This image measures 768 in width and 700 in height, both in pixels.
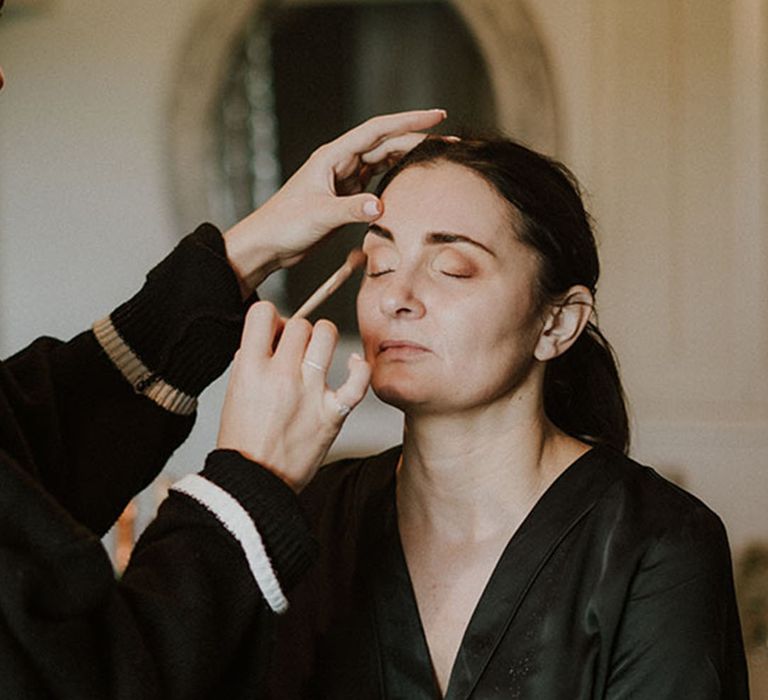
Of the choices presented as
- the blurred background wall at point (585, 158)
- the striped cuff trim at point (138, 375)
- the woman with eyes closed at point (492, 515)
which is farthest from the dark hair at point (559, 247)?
the blurred background wall at point (585, 158)

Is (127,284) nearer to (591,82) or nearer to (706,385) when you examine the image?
(591,82)

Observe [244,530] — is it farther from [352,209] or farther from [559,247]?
[559,247]

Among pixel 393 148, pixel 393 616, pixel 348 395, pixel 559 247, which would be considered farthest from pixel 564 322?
pixel 348 395

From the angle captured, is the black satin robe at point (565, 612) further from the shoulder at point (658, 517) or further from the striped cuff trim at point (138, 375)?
the striped cuff trim at point (138, 375)

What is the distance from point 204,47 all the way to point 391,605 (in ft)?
8.67

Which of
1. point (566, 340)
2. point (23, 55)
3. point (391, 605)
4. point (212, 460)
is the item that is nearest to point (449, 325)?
point (566, 340)

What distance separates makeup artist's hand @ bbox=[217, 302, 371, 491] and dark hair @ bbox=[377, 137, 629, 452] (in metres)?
0.48

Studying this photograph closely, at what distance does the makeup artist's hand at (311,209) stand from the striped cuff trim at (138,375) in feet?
Answer: 0.53

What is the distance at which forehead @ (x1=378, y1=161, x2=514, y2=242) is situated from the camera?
4.75 ft

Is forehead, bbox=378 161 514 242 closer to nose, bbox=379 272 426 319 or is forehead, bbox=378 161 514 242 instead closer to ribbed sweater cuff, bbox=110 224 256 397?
nose, bbox=379 272 426 319

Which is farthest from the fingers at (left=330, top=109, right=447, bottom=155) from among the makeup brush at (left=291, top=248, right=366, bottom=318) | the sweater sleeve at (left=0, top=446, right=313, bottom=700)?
the sweater sleeve at (left=0, top=446, right=313, bottom=700)

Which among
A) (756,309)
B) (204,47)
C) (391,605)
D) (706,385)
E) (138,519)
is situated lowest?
(138,519)

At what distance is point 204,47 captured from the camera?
12.1 ft

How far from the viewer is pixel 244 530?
972mm
